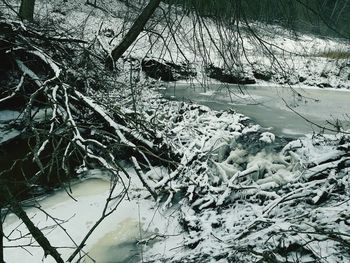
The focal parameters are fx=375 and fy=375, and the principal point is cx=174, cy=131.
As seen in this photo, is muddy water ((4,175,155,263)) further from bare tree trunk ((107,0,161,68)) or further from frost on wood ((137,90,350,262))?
bare tree trunk ((107,0,161,68))

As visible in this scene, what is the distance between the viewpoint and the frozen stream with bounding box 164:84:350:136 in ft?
23.7

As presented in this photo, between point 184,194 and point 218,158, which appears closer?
point 184,194

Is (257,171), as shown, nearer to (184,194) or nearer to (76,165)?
(184,194)

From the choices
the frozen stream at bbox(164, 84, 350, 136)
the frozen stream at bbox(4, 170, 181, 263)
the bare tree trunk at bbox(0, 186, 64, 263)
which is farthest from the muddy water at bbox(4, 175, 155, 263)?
Answer: the frozen stream at bbox(164, 84, 350, 136)

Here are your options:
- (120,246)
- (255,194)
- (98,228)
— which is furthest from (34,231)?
(255,194)

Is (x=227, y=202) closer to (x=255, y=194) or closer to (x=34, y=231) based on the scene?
(x=255, y=194)

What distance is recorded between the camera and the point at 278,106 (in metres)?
8.86

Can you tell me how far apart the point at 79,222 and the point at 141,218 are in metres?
0.72

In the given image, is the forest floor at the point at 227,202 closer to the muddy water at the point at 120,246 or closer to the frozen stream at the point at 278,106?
the muddy water at the point at 120,246

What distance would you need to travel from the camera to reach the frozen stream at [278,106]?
7211mm

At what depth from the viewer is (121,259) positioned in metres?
3.80

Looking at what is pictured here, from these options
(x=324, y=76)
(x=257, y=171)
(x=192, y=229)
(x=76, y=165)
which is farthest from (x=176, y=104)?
(x=324, y=76)

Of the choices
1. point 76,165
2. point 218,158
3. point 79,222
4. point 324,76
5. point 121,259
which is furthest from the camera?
point 324,76

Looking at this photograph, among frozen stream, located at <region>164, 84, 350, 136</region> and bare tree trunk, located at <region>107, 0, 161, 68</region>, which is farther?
frozen stream, located at <region>164, 84, 350, 136</region>
